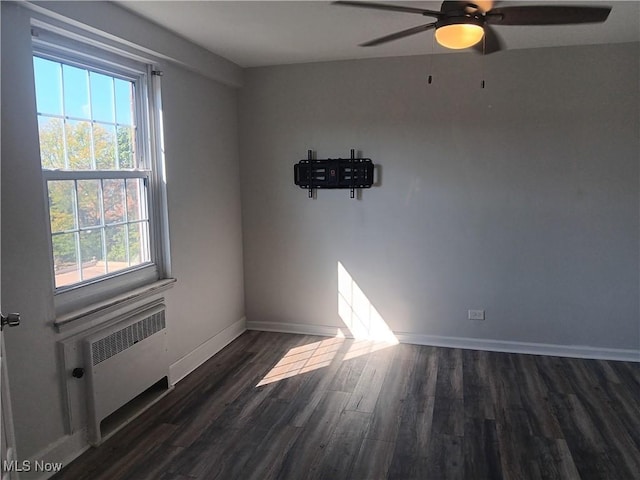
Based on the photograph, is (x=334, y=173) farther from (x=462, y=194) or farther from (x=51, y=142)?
(x=51, y=142)

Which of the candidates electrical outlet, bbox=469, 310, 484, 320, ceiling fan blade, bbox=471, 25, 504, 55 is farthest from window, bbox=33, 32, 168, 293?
electrical outlet, bbox=469, 310, 484, 320

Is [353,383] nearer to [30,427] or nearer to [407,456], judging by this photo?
[407,456]

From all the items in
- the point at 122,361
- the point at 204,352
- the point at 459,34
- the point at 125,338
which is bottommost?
the point at 204,352

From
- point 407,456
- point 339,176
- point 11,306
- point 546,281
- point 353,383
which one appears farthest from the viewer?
point 339,176

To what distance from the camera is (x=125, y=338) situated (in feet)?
10.0

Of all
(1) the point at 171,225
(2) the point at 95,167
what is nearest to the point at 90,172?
(2) the point at 95,167

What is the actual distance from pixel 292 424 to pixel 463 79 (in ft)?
9.86

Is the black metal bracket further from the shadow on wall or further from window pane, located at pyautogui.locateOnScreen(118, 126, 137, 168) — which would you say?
window pane, located at pyautogui.locateOnScreen(118, 126, 137, 168)

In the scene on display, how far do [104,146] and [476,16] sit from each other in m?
2.27

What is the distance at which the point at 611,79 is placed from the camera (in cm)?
381

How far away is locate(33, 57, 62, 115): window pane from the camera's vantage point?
2.55 meters

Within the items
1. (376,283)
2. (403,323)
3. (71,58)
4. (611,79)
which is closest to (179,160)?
(71,58)

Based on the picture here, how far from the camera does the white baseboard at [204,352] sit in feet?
12.1

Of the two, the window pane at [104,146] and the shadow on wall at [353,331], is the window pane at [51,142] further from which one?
the shadow on wall at [353,331]
